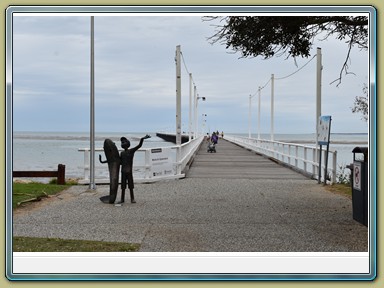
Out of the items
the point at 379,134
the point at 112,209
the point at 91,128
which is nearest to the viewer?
the point at 379,134

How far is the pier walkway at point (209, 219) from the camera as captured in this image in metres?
10.2

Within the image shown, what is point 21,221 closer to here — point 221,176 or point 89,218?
point 89,218

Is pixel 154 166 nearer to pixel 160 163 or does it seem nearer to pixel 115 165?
pixel 160 163

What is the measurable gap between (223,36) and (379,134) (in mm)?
5529

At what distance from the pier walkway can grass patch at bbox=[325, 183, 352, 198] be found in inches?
13.0

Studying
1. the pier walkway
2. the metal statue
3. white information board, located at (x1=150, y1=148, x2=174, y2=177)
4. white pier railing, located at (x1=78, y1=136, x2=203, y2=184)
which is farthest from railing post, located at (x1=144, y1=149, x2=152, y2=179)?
the metal statue

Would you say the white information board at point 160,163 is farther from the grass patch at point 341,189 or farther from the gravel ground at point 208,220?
the grass patch at point 341,189

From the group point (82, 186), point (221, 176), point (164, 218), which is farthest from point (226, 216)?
point (221, 176)

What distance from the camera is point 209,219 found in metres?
12.6

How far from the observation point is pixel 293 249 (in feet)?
31.7

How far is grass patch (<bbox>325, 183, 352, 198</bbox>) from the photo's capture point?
1727 cm

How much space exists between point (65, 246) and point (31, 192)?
24.5ft

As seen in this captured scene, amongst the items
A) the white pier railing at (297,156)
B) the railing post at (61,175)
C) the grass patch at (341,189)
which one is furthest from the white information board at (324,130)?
the railing post at (61,175)

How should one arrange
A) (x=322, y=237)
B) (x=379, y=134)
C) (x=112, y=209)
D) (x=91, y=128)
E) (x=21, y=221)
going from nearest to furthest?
(x=379, y=134)
(x=322, y=237)
(x=21, y=221)
(x=112, y=209)
(x=91, y=128)
